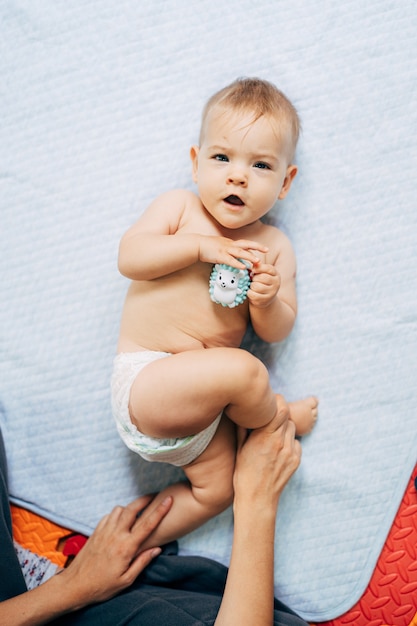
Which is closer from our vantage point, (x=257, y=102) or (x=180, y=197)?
(x=257, y=102)

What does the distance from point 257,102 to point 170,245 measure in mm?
298

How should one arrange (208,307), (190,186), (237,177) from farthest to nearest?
1. (190,186)
2. (208,307)
3. (237,177)

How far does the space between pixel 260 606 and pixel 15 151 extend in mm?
1037

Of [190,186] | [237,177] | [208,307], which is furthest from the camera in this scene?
[190,186]

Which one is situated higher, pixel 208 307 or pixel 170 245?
pixel 170 245

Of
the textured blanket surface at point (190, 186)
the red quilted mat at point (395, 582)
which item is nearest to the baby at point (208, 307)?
the textured blanket surface at point (190, 186)

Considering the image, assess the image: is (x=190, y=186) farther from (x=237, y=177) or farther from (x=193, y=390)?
(x=193, y=390)

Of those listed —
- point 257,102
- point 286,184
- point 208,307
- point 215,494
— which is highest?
point 257,102

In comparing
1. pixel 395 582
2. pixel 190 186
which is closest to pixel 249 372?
pixel 190 186

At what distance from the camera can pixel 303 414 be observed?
128 cm

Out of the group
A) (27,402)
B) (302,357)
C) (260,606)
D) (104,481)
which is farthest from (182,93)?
(260,606)

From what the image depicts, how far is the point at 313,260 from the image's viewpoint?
1.31 meters

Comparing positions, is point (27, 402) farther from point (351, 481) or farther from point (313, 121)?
point (313, 121)

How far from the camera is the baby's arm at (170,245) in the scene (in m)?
1.11
